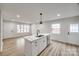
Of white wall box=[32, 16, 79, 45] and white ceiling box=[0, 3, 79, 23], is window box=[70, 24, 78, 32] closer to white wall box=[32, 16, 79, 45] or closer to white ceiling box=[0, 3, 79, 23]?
white wall box=[32, 16, 79, 45]

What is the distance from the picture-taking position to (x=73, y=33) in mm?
2406

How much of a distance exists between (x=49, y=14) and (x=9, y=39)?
59.7 inches

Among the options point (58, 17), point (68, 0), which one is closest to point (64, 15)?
point (58, 17)

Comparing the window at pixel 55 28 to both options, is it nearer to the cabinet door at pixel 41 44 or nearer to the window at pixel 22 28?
the window at pixel 22 28

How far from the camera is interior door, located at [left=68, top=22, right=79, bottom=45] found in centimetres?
220

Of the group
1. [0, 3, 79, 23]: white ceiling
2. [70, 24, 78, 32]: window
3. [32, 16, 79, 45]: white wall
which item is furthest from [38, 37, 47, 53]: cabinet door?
[70, 24, 78, 32]: window

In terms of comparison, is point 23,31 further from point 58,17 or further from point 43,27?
point 58,17

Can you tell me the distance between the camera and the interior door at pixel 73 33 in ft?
7.21

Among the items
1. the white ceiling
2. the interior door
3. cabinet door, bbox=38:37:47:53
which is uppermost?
the white ceiling

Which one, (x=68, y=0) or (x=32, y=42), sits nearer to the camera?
(x=68, y=0)

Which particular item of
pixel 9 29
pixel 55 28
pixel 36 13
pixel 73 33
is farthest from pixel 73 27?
pixel 9 29

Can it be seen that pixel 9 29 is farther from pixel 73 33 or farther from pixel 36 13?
pixel 73 33

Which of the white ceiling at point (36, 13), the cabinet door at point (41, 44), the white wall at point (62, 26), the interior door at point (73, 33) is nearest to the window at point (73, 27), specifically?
the interior door at point (73, 33)

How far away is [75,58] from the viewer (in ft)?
5.00
